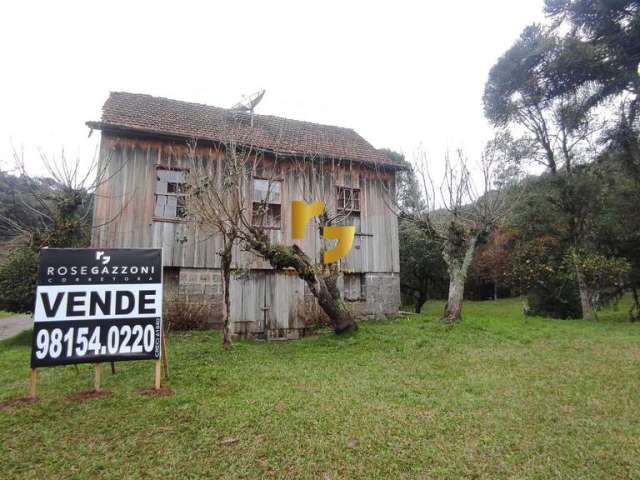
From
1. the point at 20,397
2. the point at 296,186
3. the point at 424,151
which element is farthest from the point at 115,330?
the point at 424,151

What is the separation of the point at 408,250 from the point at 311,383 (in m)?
14.5

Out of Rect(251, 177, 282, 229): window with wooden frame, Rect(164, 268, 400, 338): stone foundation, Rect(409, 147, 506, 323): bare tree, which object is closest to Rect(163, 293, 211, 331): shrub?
Rect(164, 268, 400, 338): stone foundation

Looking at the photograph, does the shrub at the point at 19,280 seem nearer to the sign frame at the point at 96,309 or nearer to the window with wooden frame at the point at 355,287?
the sign frame at the point at 96,309

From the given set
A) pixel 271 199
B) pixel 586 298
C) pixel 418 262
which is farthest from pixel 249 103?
pixel 586 298

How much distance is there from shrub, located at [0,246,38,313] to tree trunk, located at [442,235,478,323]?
38.8 ft

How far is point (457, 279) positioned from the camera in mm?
10398

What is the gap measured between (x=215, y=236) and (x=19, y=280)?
217 inches

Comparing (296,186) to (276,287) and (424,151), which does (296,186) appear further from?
(424,151)

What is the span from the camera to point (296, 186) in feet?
36.8

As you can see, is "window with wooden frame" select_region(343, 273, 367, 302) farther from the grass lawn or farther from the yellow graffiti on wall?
the grass lawn

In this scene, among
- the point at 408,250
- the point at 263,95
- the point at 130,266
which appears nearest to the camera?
the point at 130,266

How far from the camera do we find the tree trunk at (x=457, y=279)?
1026cm

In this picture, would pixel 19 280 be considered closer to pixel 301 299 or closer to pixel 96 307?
pixel 96 307

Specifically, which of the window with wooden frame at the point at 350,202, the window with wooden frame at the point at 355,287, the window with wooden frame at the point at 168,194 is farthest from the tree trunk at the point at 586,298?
the window with wooden frame at the point at 168,194
